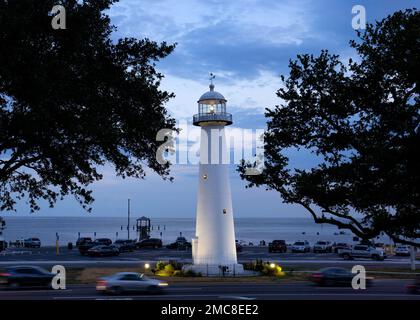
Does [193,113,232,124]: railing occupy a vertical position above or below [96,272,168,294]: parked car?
above

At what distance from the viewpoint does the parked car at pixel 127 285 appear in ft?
79.1

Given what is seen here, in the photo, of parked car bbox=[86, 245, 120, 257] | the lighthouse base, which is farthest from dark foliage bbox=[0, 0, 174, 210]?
parked car bbox=[86, 245, 120, 257]

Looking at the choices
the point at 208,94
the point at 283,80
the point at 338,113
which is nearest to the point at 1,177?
the point at 283,80

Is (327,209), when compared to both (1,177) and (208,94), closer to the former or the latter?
(1,177)

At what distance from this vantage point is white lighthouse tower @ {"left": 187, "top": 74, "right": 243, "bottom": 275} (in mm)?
41438

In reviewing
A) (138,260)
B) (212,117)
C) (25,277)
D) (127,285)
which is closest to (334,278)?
(127,285)

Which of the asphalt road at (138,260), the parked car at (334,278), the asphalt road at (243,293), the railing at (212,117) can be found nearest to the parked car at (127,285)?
the asphalt road at (243,293)

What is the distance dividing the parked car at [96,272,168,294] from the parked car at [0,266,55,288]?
12.5ft

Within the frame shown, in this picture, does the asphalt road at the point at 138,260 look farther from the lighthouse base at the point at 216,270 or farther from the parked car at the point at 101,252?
the lighthouse base at the point at 216,270

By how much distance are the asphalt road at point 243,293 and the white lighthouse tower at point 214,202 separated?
11661mm

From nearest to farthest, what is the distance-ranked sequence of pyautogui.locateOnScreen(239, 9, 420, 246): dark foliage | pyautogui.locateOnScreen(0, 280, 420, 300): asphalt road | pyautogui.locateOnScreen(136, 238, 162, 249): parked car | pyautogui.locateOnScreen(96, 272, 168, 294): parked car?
pyautogui.locateOnScreen(239, 9, 420, 246): dark foliage < pyautogui.locateOnScreen(0, 280, 420, 300): asphalt road < pyautogui.locateOnScreen(96, 272, 168, 294): parked car < pyautogui.locateOnScreen(136, 238, 162, 249): parked car

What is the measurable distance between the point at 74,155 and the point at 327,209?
27.7ft

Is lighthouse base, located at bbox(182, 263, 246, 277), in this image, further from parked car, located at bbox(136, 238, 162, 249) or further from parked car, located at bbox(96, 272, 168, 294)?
parked car, located at bbox(136, 238, 162, 249)
